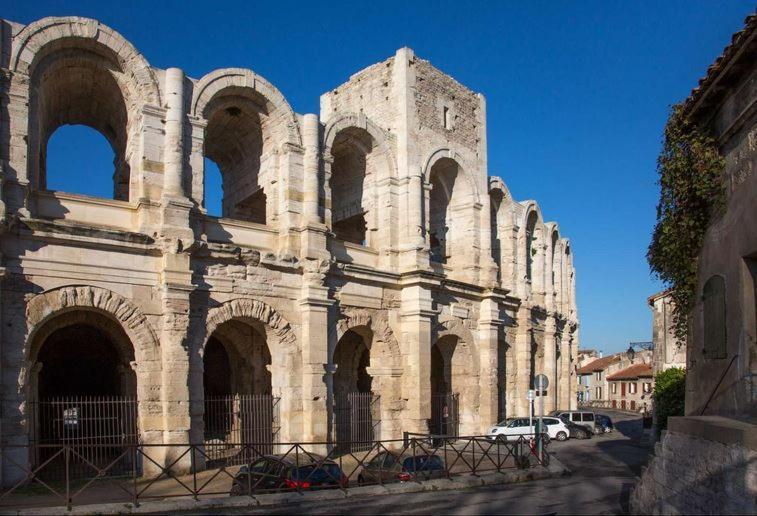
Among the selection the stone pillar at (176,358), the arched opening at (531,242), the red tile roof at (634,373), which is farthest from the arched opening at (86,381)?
the red tile roof at (634,373)

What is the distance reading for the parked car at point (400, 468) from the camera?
13.8 m

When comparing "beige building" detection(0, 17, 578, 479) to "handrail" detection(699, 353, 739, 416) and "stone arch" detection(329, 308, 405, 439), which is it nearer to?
"stone arch" detection(329, 308, 405, 439)

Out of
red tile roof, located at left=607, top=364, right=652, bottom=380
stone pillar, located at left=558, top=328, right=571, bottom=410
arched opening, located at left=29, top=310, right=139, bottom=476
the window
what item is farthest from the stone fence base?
red tile roof, located at left=607, top=364, right=652, bottom=380

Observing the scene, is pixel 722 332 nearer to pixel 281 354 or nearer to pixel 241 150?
pixel 281 354

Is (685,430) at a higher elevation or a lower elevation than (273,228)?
lower

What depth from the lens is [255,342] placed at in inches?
770

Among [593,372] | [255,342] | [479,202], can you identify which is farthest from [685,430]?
[593,372]

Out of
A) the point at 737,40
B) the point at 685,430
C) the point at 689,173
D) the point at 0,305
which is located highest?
the point at 737,40

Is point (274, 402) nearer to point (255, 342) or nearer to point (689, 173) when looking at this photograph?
point (255, 342)

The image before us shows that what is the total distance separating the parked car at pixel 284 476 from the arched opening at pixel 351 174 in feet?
31.1

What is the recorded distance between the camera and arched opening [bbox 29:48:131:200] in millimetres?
14997

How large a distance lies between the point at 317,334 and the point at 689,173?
32.3 feet

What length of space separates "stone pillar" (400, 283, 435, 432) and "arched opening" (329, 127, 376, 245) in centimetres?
227

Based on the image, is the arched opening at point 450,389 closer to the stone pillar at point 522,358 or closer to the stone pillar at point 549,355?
the stone pillar at point 522,358
